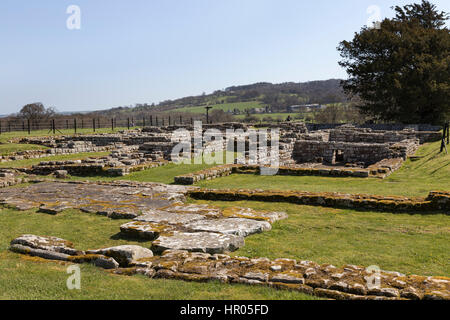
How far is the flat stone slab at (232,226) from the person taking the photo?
21.3 feet

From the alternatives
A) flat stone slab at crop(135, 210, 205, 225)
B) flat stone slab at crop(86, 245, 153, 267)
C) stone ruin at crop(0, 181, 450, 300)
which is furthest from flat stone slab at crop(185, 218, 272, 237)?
flat stone slab at crop(86, 245, 153, 267)

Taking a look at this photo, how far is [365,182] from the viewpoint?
12.3m

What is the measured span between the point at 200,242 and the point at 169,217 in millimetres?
1698

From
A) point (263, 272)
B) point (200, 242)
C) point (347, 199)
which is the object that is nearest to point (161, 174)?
point (347, 199)

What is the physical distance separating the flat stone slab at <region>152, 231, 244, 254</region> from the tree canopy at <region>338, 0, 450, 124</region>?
3209 centimetres

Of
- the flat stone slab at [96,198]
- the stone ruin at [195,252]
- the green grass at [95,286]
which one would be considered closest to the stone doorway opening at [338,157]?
the flat stone slab at [96,198]

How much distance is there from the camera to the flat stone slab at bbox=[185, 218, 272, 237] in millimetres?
6500

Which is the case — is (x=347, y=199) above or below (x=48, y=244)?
above

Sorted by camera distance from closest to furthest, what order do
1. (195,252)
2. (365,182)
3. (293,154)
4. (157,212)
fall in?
1. (195,252)
2. (157,212)
3. (365,182)
4. (293,154)

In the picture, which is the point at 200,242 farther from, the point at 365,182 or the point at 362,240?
the point at 365,182

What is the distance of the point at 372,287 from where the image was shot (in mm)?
4008

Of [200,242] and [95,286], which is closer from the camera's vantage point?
[95,286]
